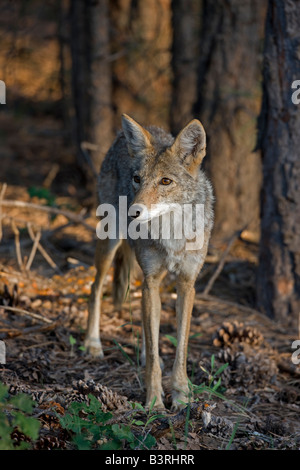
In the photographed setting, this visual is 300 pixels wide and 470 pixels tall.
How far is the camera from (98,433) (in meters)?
3.78

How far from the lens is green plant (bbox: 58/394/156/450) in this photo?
3705 mm

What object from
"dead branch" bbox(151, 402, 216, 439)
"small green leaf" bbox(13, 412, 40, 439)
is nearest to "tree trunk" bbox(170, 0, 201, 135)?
"dead branch" bbox(151, 402, 216, 439)

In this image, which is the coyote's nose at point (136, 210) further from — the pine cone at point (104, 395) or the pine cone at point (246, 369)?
the pine cone at point (246, 369)

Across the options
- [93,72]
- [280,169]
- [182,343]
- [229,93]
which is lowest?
[182,343]

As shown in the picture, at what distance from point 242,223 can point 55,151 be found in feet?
21.4

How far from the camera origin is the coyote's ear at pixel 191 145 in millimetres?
4883

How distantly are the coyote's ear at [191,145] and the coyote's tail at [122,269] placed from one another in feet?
5.43

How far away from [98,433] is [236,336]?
104 inches

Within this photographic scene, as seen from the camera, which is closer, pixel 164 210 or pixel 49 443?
pixel 49 443

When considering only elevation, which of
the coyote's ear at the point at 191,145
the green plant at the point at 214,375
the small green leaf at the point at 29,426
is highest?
the coyote's ear at the point at 191,145

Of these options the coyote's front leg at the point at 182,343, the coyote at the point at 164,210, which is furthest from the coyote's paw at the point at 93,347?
the coyote's front leg at the point at 182,343

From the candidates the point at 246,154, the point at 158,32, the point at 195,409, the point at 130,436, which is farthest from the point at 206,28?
the point at 130,436

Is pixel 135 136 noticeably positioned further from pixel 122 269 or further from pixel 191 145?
pixel 122 269

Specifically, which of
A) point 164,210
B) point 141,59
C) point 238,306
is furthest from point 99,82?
point 164,210
